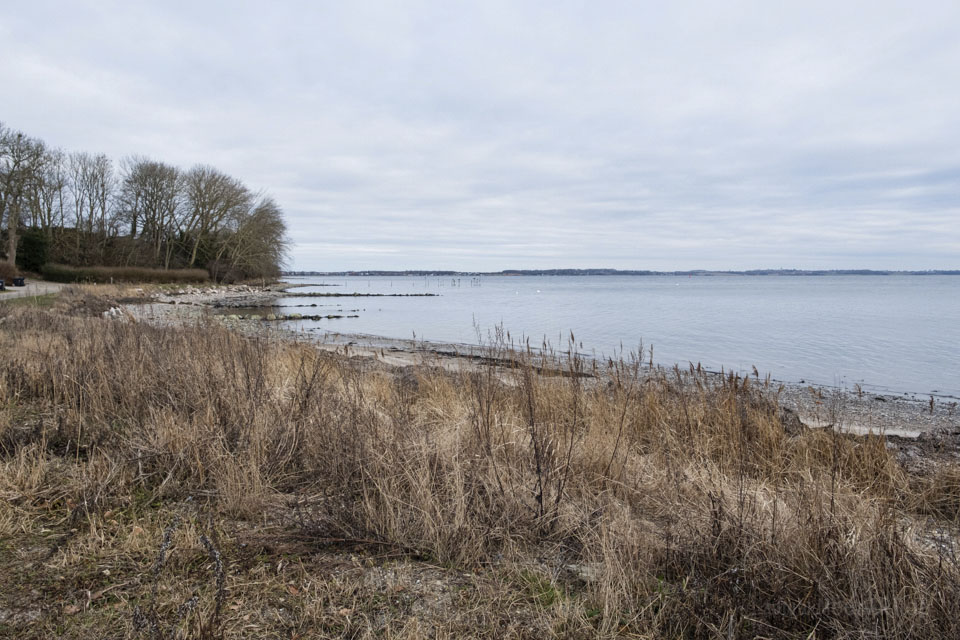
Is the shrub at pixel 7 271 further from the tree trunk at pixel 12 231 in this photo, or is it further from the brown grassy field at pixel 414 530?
the brown grassy field at pixel 414 530

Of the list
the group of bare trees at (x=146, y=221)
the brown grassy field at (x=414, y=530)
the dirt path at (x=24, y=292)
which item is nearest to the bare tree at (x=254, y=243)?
the group of bare trees at (x=146, y=221)

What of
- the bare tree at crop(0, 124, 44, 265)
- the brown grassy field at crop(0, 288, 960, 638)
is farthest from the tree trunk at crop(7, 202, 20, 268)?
the brown grassy field at crop(0, 288, 960, 638)

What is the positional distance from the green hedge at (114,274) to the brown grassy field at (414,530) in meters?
45.0

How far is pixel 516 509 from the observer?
3.60 m

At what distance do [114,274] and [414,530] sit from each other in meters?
55.0

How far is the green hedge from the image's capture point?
1800 inches

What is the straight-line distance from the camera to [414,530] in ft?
10.9

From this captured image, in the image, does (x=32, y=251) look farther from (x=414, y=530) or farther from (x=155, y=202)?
(x=414, y=530)

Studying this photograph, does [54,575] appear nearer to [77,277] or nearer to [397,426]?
[397,426]

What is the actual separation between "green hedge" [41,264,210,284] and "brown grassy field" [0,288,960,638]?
45.0 meters

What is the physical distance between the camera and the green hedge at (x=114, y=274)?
45.7 metres

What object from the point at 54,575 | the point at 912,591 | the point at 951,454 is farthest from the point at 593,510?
the point at 951,454

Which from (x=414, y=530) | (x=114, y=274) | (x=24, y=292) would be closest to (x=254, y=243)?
(x=114, y=274)

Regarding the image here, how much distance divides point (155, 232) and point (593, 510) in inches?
2494
